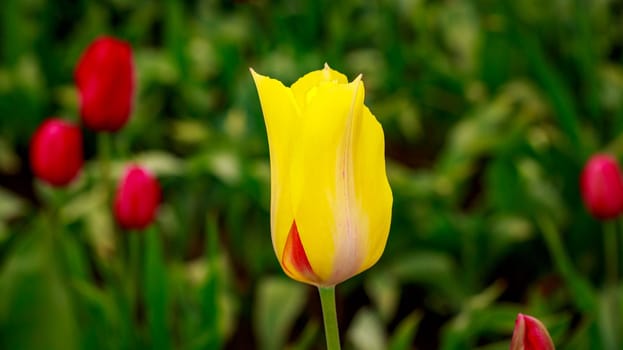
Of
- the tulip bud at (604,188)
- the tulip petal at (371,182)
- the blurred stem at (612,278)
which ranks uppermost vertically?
the tulip petal at (371,182)

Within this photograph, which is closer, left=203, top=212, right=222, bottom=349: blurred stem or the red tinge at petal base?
the red tinge at petal base

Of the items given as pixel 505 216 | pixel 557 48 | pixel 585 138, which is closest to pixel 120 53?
pixel 505 216

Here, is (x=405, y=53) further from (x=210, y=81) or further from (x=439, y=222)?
(x=439, y=222)

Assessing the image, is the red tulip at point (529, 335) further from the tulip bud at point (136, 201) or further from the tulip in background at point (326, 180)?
the tulip bud at point (136, 201)

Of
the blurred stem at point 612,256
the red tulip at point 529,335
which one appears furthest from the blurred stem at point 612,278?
the red tulip at point 529,335

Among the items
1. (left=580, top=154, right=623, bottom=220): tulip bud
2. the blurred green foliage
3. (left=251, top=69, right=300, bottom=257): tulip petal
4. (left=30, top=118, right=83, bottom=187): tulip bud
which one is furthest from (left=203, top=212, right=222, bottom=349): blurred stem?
(left=251, top=69, right=300, bottom=257): tulip petal

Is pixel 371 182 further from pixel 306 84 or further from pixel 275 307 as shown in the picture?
pixel 275 307

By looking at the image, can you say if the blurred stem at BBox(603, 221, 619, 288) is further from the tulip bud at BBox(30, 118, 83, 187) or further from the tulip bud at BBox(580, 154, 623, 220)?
the tulip bud at BBox(30, 118, 83, 187)
